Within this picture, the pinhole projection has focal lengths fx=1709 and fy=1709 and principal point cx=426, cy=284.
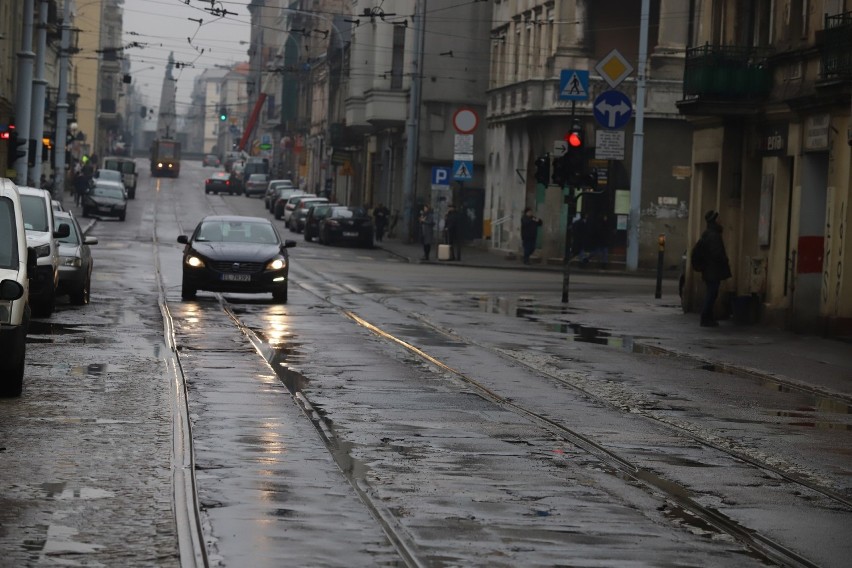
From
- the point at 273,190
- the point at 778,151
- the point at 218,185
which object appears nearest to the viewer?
the point at 778,151

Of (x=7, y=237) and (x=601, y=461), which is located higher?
(x=7, y=237)

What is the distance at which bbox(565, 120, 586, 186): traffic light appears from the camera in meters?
32.3

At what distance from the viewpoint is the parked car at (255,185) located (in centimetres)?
11300

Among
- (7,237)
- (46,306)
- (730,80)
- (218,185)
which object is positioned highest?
(730,80)

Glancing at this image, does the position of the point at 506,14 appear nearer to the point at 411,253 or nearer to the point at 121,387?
the point at 411,253

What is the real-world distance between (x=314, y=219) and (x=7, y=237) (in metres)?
51.0

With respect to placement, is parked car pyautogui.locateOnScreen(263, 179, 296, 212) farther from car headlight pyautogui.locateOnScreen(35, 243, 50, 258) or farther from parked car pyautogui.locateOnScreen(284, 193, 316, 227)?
car headlight pyautogui.locateOnScreen(35, 243, 50, 258)

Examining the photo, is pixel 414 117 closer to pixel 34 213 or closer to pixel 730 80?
pixel 730 80

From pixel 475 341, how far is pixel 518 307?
353 inches

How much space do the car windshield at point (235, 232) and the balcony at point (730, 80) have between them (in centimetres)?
790

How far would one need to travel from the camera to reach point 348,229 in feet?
204

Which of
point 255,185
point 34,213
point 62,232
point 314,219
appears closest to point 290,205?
point 314,219

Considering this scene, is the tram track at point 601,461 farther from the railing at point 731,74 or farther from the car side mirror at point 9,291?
the railing at point 731,74

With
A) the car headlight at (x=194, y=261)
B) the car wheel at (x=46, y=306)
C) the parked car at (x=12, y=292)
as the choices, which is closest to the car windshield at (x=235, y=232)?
the car headlight at (x=194, y=261)
